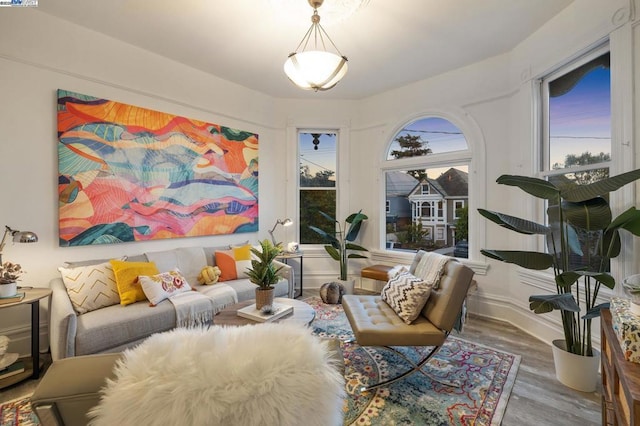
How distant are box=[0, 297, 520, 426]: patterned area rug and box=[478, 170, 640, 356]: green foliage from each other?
0.66 meters

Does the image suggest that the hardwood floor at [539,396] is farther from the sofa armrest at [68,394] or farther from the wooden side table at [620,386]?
the sofa armrest at [68,394]

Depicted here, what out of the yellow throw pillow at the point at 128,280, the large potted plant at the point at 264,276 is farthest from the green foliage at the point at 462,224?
the yellow throw pillow at the point at 128,280

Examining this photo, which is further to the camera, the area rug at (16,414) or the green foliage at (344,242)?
the green foliage at (344,242)

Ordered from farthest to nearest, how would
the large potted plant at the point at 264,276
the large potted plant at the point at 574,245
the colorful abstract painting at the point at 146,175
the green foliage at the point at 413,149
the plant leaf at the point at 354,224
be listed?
the plant leaf at the point at 354,224 < the green foliage at the point at 413,149 < the colorful abstract painting at the point at 146,175 < the large potted plant at the point at 264,276 < the large potted plant at the point at 574,245

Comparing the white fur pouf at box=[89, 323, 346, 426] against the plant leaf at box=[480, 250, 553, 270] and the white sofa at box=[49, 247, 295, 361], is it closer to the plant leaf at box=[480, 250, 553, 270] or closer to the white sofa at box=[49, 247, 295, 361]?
the white sofa at box=[49, 247, 295, 361]

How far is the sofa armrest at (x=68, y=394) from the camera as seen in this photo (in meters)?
0.81

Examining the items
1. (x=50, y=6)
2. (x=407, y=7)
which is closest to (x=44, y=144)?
(x=50, y=6)

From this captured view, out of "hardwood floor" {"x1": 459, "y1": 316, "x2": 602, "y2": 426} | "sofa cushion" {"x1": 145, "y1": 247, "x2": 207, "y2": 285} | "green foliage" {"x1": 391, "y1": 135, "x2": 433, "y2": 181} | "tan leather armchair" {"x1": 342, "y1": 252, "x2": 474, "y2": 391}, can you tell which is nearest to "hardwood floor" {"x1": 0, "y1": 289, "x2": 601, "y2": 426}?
"hardwood floor" {"x1": 459, "y1": 316, "x2": 602, "y2": 426}

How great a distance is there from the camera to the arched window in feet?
12.8

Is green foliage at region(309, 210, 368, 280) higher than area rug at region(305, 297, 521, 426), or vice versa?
green foliage at region(309, 210, 368, 280)

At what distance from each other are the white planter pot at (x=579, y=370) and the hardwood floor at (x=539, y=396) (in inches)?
1.8

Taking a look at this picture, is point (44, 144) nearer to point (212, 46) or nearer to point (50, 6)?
point (50, 6)

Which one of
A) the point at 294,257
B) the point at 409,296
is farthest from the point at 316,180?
the point at 409,296

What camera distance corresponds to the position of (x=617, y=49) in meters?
2.19
